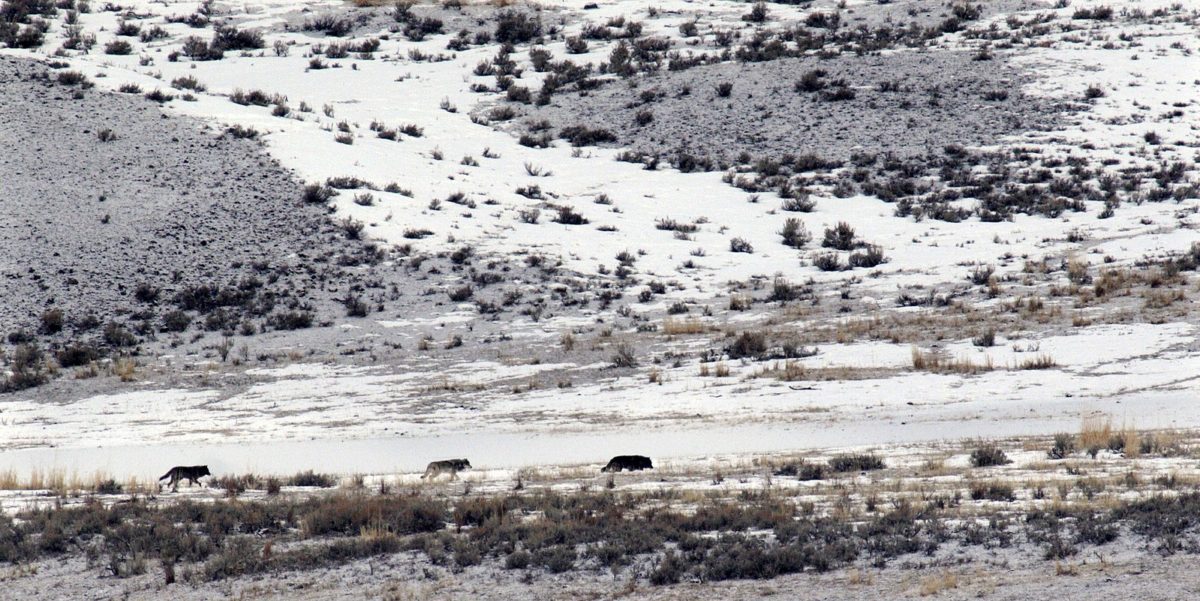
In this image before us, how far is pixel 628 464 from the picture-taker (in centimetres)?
1391

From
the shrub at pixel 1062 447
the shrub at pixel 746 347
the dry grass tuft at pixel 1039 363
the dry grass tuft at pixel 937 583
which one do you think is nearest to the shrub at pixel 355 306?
the shrub at pixel 746 347

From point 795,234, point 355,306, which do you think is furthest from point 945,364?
point 355,306

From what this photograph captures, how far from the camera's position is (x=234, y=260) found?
2652 cm

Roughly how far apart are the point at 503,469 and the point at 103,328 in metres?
12.0

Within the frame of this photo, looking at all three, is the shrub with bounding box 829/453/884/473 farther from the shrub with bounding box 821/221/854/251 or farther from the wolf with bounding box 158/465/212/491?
the shrub with bounding box 821/221/854/251

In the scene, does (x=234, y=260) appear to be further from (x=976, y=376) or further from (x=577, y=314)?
(x=976, y=376)

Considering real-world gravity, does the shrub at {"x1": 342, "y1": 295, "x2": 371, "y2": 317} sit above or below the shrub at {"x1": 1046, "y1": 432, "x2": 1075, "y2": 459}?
above

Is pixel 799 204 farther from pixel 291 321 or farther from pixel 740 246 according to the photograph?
pixel 291 321

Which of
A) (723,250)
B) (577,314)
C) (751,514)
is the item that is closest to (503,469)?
(751,514)

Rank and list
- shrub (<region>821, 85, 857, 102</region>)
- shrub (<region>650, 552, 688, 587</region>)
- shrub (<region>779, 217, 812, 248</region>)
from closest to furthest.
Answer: shrub (<region>650, 552, 688, 587</region>)
shrub (<region>779, 217, 812, 248</region>)
shrub (<region>821, 85, 857, 102</region>)

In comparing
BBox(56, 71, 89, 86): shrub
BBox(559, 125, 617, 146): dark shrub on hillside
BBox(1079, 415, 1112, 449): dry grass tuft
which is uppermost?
BBox(56, 71, 89, 86): shrub

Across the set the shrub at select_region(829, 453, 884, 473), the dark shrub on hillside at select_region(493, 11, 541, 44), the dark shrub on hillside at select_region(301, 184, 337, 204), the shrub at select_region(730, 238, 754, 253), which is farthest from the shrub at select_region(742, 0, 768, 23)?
the shrub at select_region(829, 453, 884, 473)

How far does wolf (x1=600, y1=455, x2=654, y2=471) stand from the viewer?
546 inches

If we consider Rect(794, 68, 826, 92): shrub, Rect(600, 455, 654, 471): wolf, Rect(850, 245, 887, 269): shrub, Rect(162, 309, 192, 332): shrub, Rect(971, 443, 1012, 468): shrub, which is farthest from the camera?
Rect(794, 68, 826, 92): shrub
